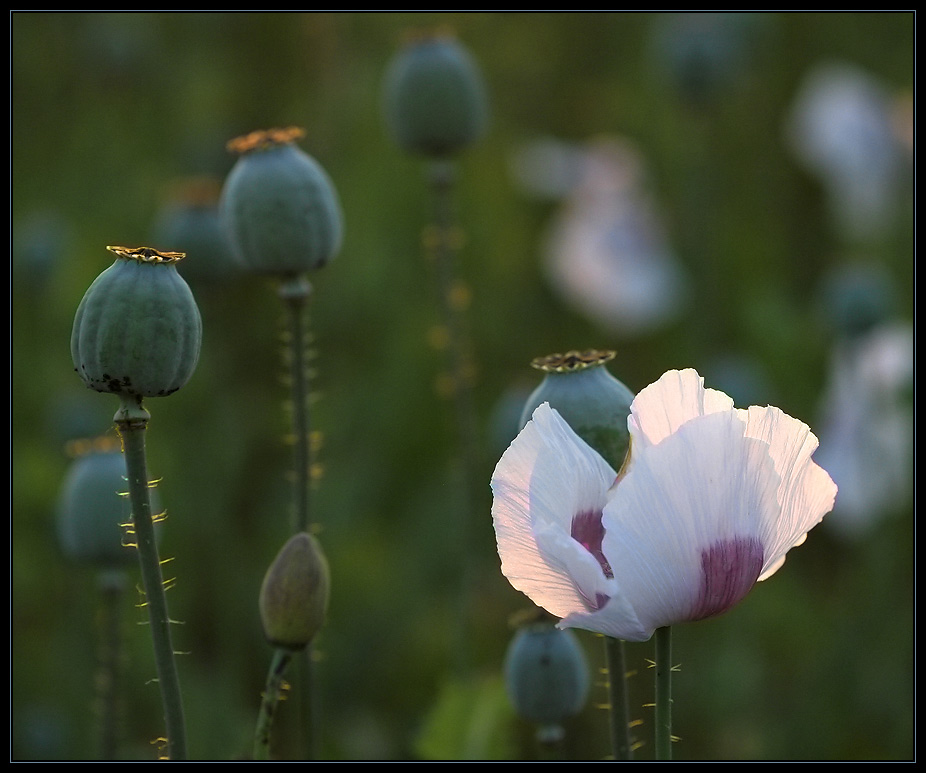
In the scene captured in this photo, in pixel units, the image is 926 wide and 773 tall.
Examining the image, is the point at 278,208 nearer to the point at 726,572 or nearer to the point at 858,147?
the point at 726,572

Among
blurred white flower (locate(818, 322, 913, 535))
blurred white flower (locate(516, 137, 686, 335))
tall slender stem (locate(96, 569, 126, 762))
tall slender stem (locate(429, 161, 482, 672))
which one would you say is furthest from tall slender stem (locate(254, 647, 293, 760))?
blurred white flower (locate(516, 137, 686, 335))

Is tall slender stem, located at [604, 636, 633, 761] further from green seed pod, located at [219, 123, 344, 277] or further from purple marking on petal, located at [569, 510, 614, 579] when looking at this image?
green seed pod, located at [219, 123, 344, 277]

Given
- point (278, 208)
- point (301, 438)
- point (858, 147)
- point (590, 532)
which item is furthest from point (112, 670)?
point (858, 147)

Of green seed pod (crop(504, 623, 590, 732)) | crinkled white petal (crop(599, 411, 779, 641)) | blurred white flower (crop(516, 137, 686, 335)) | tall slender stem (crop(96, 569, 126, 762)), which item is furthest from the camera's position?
blurred white flower (crop(516, 137, 686, 335))

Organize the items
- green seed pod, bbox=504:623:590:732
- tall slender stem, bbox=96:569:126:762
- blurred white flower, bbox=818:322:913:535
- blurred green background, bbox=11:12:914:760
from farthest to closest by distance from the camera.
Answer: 1. blurred white flower, bbox=818:322:913:535
2. blurred green background, bbox=11:12:914:760
3. tall slender stem, bbox=96:569:126:762
4. green seed pod, bbox=504:623:590:732

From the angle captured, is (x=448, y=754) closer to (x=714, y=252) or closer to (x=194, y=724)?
(x=194, y=724)

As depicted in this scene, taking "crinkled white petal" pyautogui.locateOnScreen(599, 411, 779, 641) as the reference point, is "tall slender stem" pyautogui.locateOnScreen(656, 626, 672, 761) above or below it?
below

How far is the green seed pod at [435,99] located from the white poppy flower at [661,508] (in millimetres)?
736

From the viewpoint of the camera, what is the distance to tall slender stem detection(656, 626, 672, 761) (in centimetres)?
60

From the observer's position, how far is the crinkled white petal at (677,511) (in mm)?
588

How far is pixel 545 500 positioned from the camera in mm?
607

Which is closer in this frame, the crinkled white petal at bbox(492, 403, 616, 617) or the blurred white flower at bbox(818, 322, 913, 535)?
the crinkled white petal at bbox(492, 403, 616, 617)

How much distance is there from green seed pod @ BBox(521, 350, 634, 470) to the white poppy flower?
0.04m

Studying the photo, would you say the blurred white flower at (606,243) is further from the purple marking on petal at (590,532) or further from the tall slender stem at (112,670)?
the purple marking on petal at (590,532)
